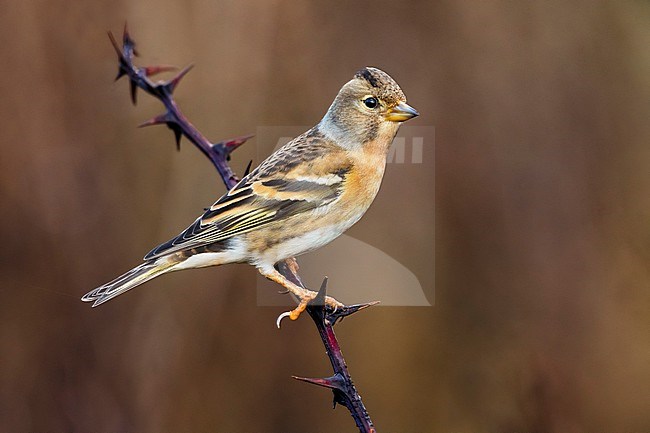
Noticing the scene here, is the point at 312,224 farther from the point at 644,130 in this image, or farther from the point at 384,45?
the point at 644,130

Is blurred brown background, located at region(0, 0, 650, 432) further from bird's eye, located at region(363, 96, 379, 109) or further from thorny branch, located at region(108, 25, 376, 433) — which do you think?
bird's eye, located at region(363, 96, 379, 109)

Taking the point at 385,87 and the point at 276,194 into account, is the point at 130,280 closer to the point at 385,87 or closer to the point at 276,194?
the point at 276,194

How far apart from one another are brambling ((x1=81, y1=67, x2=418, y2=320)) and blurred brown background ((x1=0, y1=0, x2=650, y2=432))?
7.54ft

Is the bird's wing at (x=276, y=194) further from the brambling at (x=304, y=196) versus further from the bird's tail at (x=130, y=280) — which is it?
the bird's tail at (x=130, y=280)

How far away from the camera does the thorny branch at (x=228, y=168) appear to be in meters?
3.52

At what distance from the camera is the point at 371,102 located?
4.75 meters

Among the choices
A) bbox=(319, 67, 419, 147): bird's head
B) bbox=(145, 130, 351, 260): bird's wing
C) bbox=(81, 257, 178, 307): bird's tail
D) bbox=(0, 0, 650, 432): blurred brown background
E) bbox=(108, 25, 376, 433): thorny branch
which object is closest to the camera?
bbox=(108, 25, 376, 433): thorny branch

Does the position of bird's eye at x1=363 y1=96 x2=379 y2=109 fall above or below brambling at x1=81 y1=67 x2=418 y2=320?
above

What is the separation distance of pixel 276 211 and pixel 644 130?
428 centimetres

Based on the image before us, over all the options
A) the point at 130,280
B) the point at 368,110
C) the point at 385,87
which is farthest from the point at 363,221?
the point at 130,280

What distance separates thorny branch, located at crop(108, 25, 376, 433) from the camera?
3.52 meters

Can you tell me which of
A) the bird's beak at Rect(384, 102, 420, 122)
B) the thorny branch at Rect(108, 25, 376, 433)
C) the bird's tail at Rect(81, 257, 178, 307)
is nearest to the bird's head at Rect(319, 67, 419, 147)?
the bird's beak at Rect(384, 102, 420, 122)

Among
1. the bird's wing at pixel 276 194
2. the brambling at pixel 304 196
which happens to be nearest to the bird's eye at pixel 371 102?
the brambling at pixel 304 196

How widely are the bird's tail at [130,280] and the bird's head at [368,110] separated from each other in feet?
4.26
